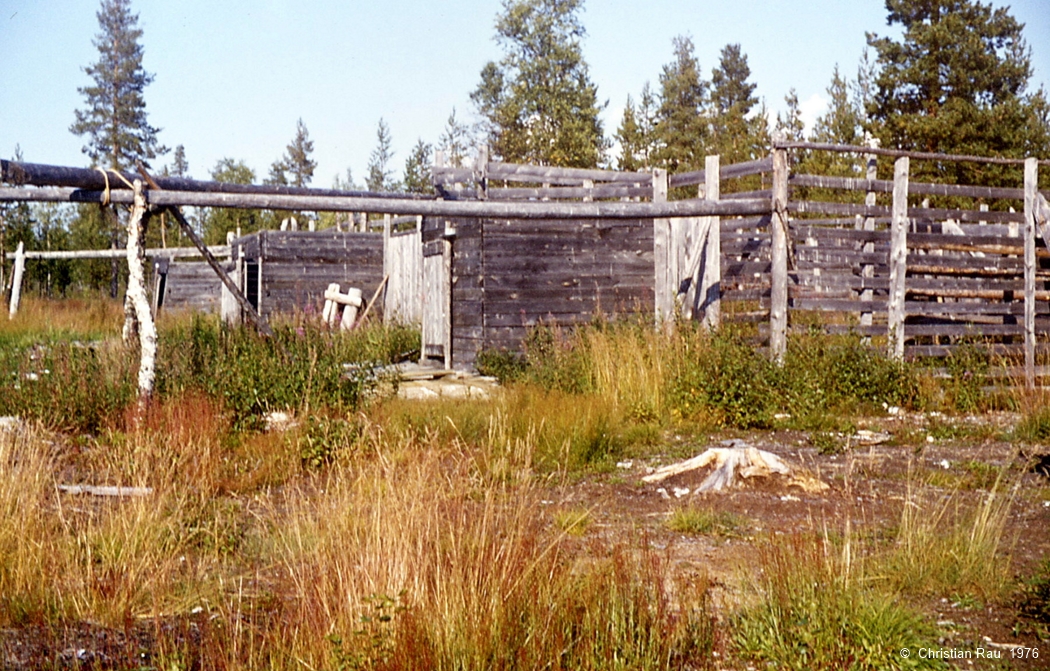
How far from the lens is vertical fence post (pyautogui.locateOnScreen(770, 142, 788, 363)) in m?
11.1

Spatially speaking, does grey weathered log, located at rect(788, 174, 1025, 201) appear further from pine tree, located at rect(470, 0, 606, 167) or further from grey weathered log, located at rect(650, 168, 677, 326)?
pine tree, located at rect(470, 0, 606, 167)

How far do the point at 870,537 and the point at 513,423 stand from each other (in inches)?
132

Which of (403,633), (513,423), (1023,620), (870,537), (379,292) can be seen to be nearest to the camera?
(403,633)

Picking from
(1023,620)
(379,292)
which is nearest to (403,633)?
(1023,620)

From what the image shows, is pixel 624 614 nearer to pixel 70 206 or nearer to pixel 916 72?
pixel 916 72

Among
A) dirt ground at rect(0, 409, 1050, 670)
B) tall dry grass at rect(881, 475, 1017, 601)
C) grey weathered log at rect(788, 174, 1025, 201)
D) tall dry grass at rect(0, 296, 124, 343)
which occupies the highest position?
grey weathered log at rect(788, 174, 1025, 201)

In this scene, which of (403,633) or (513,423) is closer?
(403,633)

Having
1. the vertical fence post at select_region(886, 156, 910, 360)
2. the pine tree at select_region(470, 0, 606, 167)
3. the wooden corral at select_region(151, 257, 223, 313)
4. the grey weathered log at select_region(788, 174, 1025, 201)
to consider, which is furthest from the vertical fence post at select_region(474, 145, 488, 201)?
the pine tree at select_region(470, 0, 606, 167)

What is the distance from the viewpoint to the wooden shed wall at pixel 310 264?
2144cm

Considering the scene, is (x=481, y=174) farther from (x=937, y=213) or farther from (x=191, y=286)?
(x=191, y=286)

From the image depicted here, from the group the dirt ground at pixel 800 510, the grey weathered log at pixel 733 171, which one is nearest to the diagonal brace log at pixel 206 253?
the dirt ground at pixel 800 510

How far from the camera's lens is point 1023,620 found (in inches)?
169

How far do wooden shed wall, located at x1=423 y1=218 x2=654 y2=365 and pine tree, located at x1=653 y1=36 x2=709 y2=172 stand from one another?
A: 27.9m

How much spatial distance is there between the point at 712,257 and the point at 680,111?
35792mm
